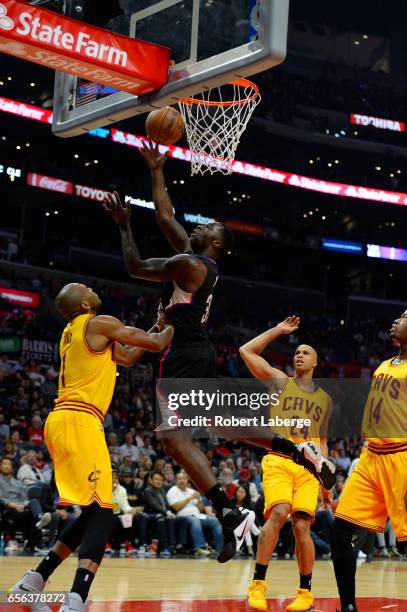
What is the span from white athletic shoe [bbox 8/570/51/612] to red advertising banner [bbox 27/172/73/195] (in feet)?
76.4

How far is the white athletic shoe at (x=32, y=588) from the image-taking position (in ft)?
17.4

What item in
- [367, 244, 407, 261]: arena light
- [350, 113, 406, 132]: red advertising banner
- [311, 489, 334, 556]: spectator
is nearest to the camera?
[311, 489, 334, 556]: spectator

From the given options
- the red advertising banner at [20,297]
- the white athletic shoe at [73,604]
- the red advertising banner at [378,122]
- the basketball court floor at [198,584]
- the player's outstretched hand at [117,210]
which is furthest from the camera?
the red advertising banner at [378,122]

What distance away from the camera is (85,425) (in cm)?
544

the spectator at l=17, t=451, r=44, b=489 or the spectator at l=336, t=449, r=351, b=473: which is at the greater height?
the spectator at l=17, t=451, r=44, b=489

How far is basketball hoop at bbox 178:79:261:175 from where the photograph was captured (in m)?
7.73

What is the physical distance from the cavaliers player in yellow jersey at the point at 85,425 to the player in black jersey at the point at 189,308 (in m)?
0.21

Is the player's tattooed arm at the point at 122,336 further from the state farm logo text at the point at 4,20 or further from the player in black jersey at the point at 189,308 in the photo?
the state farm logo text at the point at 4,20

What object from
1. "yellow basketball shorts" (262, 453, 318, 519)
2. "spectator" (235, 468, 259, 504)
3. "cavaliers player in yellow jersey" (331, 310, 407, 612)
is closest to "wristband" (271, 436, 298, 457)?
"cavaliers player in yellow jersey" (331, 310, 407, 612)

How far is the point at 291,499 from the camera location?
Result: 21.9 feet

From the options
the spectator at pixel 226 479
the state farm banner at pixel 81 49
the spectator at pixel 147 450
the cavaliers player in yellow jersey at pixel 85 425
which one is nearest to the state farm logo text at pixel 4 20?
the state farm banner at pixel 81 49

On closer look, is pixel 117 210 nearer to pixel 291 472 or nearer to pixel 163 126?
pixel 163 126

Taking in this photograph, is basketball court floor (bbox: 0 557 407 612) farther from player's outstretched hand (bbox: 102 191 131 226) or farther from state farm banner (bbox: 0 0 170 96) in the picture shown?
state farm banner (bbox: 0 0 170 96)

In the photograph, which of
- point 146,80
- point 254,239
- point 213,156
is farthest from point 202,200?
point 146,80
